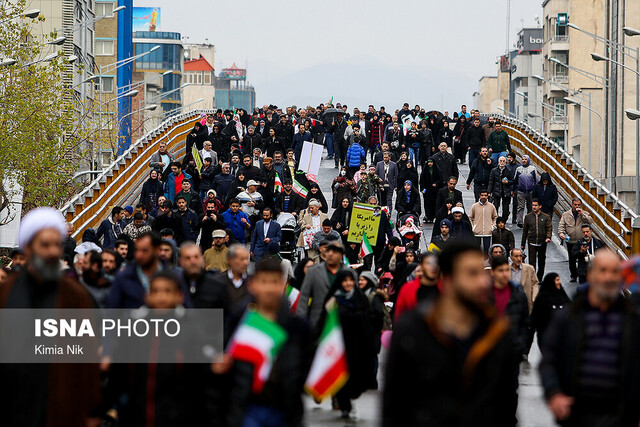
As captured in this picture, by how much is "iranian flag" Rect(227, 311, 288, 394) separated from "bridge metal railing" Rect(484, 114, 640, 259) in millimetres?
18701

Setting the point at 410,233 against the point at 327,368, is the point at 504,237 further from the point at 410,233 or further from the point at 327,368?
the point at 327,368

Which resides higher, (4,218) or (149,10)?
(149,10)

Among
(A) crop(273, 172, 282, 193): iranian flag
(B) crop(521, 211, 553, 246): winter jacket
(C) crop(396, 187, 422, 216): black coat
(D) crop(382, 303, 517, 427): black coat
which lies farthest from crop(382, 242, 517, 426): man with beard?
(A) crop(273, 172, 282, 193): iranian flag

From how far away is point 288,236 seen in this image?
78.6ft

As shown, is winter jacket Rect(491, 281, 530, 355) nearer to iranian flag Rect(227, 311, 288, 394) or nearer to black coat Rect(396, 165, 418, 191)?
iranian flag Rect(227, 311, 288, 394)

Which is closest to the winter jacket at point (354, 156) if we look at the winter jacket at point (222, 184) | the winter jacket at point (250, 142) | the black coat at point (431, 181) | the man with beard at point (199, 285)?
the winter jacket at point (250, 142)

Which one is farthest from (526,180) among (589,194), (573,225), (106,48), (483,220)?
(106,48)

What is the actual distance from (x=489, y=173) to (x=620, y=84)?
36075 millimetres

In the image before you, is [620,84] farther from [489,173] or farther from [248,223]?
[248,223]

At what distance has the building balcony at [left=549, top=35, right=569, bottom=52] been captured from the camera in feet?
365

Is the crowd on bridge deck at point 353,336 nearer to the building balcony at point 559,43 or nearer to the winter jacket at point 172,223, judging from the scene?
the winter jacket at point 172,223

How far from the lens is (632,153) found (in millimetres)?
64000

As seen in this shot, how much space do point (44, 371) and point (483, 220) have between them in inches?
719

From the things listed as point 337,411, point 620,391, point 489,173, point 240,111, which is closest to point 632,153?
point 240,111
